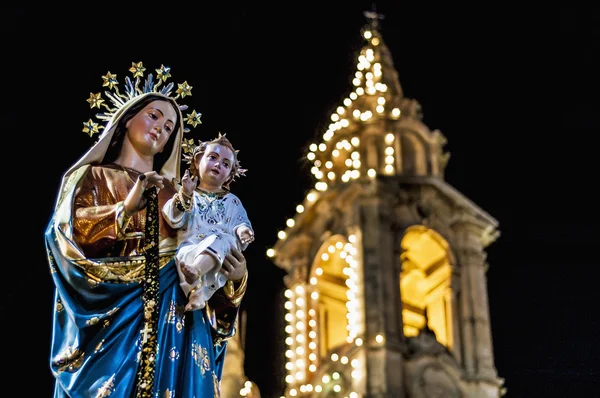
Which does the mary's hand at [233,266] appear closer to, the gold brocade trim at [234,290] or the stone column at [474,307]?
the gold brocade trim at [234,290]

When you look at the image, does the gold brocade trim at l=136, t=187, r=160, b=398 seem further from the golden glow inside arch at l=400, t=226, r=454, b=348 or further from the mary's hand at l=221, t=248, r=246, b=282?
the golden glow inside arch at l=400, t=226, r=454, b=348

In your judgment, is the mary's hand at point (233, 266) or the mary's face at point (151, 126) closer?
the mary's hand at point (233, 266)

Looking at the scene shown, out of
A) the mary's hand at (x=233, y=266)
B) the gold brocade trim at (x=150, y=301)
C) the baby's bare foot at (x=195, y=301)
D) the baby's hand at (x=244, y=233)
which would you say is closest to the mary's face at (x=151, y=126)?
the gold brocade trim at (x=150, y=301)

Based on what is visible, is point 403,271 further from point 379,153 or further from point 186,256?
point 186,256

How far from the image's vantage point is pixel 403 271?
27.9 meters

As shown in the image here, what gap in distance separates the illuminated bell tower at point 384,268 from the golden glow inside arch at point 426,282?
33mm

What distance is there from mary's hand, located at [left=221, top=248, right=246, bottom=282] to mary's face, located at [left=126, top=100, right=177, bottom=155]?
0.91m

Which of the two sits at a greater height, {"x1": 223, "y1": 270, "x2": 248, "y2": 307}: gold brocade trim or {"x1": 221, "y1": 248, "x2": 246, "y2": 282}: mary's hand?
{"x1": 221, "y1": 248, "x2": 246, "y2": 282}: mary's hand

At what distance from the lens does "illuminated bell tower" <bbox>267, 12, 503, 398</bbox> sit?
25.6m

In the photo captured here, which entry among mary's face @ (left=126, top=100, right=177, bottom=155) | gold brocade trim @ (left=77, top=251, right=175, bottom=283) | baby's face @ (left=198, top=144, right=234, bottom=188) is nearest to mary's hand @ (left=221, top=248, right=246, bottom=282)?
gold brocade trim @ (left=77, top=251, right=175, bottom=283)

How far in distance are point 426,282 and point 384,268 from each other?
2460 millimetres

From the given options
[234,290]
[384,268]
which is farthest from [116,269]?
[384,268]

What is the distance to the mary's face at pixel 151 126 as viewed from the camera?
682 centimetres

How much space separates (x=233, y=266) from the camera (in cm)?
634
